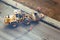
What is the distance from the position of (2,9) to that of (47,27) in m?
1.48

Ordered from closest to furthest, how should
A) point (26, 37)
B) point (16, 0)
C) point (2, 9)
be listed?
1. point (26, 37)
2. point (2, 9)
3. point (16, 0)

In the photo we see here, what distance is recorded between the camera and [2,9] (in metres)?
5.24

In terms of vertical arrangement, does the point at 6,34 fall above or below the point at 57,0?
below

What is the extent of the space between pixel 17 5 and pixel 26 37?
132 centimetres

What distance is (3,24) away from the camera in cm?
475

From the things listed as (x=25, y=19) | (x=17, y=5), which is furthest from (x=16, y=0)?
(x=25, y=19)

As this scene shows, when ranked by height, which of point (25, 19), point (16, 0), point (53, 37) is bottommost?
point (53, 37)

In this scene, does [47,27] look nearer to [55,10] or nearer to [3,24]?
[55,10]

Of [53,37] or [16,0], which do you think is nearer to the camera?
[53,37]

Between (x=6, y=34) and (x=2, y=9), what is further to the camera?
(x=2, y=9)

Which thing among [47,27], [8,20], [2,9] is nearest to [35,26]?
[47,27]

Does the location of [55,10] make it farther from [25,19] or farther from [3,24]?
[3,24]

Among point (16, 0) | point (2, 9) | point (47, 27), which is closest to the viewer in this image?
point (47, 27)

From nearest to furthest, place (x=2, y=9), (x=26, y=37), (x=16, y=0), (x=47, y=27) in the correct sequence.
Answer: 1. (x=26, y=37)
2. (x=47, y=27)
3. (x=2, y=9)
4. (x=16, y=0)
